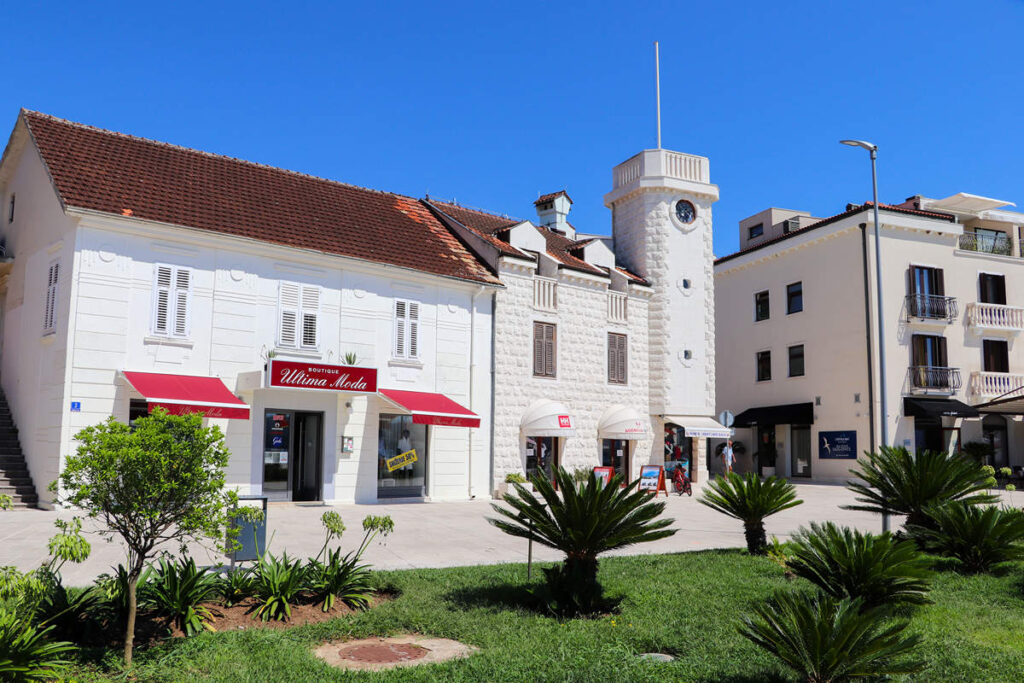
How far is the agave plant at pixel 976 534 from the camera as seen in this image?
10.9 meters

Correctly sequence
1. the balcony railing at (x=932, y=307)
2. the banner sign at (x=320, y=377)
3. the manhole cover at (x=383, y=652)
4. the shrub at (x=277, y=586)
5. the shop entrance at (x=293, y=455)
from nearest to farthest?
the manhole cover at (x=383, y=652) → the shrub at (x=277, y=586) → the banner sign at (x=320, y=377) → the shop entrance at (x=293, y=455) → the balcony railing at (x=932, y=307)

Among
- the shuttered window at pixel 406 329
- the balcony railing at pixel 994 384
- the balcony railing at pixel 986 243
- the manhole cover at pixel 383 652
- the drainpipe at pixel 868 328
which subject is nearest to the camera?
the manhole cover at pixel 383 652

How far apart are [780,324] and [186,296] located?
2600cm

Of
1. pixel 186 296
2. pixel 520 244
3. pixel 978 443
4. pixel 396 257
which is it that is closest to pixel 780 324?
pixel 978 443

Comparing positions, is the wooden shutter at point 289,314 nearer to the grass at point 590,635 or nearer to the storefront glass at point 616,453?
the storefront glass at point 616,453

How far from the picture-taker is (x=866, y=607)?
8.34 metres

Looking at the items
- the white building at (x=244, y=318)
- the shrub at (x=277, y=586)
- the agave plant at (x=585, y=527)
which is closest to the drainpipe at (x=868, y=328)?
the white building at (x=244, y=318)

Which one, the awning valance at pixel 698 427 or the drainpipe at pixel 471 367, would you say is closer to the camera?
the drainpipe at pixel 471 367

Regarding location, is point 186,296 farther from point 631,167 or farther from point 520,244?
point 631,167

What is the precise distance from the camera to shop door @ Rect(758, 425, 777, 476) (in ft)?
119

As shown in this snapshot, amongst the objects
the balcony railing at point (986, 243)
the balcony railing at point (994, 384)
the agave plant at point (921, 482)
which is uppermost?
the balcony railing at point (986, 243)

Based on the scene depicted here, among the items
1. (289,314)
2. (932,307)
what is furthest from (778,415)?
(289,314)

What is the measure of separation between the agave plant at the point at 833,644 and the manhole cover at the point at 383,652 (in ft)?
9.44

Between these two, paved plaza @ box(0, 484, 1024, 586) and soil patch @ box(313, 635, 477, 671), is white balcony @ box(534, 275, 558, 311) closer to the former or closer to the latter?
paved plaza @ box(0, 484, 1024, 586)
